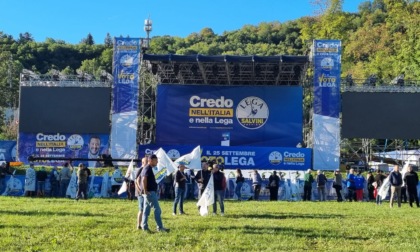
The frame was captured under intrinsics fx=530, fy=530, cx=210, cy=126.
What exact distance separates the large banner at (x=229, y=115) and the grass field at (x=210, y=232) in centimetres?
1715

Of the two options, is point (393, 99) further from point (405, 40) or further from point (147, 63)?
point (405, 40)

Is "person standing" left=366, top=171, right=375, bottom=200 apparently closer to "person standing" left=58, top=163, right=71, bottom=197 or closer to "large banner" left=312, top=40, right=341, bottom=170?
"large banner" left=312, top=40, right=341, bottom=170

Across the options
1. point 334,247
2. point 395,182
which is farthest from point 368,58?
point 334,247

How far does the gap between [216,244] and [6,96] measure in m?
69.9

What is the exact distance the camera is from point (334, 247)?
322 inches

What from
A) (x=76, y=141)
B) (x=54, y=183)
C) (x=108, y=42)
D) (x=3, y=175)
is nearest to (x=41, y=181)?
(x=54, y=183)

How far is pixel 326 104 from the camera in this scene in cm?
2891

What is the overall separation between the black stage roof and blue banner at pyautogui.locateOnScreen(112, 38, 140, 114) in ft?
2.77

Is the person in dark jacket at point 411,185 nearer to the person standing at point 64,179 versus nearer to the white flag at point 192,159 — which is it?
the white flag at point 192,159

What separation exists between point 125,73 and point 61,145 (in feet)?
18.4

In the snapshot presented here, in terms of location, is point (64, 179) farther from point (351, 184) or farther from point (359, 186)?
point (359, 186)

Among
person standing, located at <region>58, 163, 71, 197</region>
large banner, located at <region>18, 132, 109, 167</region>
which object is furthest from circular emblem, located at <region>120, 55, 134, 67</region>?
person standing, located at <region>58, 163, 71, 197</region>

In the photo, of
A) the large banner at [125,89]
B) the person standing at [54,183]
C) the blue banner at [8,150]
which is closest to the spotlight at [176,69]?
the large banner at [125,89]

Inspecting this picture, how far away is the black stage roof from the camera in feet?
95.0
